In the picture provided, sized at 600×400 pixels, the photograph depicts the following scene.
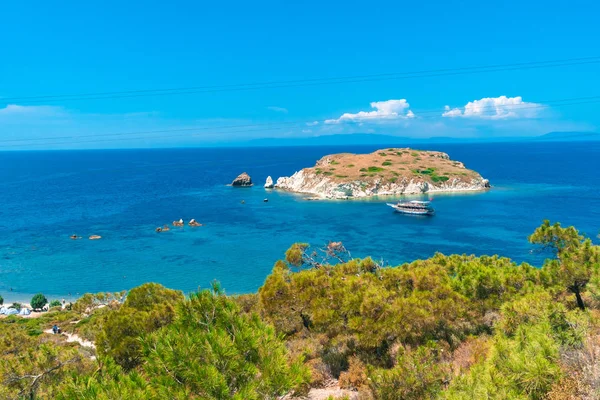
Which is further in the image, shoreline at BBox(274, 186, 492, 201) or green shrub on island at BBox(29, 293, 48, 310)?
shoreline at BBox(274, 186, 492, 201)

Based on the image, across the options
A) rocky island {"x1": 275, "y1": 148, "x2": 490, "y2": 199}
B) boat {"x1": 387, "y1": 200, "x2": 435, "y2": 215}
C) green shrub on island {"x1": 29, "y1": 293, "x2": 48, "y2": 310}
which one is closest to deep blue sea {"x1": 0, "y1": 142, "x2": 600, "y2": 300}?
boat {"x1": 387, "y1": 200, "x2": 435, "y2": 215}

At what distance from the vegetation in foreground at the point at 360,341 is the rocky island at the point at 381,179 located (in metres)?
72.7

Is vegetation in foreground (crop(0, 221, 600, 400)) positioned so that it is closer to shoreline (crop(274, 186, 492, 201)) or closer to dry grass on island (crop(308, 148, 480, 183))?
shoreline (crop(274, 186, 492, 201))

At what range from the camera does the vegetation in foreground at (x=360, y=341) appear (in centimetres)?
677

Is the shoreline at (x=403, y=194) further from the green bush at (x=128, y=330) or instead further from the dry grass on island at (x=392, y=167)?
the green bush at (x=128, y=330)

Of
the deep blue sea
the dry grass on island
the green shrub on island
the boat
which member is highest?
the dry grass on island

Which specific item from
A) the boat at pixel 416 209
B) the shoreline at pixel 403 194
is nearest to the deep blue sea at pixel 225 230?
the boat at pixel 416 209

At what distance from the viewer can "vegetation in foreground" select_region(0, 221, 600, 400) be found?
6.77 metres

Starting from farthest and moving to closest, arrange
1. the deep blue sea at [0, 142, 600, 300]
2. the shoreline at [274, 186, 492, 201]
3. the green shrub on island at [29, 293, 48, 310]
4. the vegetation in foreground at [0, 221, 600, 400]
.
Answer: the shoreline at [274, 186, 492, 201] → the deep blue sea at [0, 142, 600, 300] → the green shrub on island at [29, 293, 48, 310] → the vegetation in foreground at [0, 221, 600, 400]

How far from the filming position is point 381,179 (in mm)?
93375

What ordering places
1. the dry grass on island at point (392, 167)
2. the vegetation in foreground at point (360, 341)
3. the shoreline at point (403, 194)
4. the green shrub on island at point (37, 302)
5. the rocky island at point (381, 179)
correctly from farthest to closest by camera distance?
1. the dry grass on island at point (392, 167)
2. the rocky island at point (381, 179)
3. the shoreline at point (403, 194)
4. the green shrub on island at point (37, 302)
5. the vegetation in foreground at point (360, 341)

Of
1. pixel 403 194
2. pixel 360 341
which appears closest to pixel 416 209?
Answer: pixel 403 194

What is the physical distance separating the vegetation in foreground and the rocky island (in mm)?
72725

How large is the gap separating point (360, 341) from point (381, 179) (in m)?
83.9
